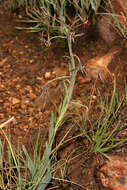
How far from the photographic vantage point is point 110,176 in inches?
53.8

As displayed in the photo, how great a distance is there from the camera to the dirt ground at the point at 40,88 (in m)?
1.46

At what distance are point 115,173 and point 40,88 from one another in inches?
28.3

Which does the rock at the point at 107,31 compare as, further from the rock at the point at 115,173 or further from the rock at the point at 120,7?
the rock at the point at 115,173

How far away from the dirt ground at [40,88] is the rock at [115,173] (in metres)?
0.03

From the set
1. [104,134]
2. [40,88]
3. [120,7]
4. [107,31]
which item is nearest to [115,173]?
[104,134]

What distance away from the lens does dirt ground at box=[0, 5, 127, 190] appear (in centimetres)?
146

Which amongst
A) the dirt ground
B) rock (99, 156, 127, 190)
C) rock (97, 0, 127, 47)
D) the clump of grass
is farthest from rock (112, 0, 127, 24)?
rock (99, 156, 127, 190)

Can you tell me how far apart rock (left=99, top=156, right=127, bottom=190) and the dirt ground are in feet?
0.10

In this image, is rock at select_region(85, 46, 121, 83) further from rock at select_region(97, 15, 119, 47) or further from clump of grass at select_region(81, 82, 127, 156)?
clump of grass at select_region(81, 82, 127, 156)

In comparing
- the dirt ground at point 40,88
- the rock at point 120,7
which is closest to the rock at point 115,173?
the dirt ground at point 40,88

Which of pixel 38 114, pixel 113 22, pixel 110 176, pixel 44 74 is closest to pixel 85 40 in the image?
pixel 113 22

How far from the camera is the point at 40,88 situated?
1.88 metres

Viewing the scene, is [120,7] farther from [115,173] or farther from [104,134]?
[115,173]

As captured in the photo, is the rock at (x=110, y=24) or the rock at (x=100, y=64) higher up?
the rock at (x=110, y=24)
